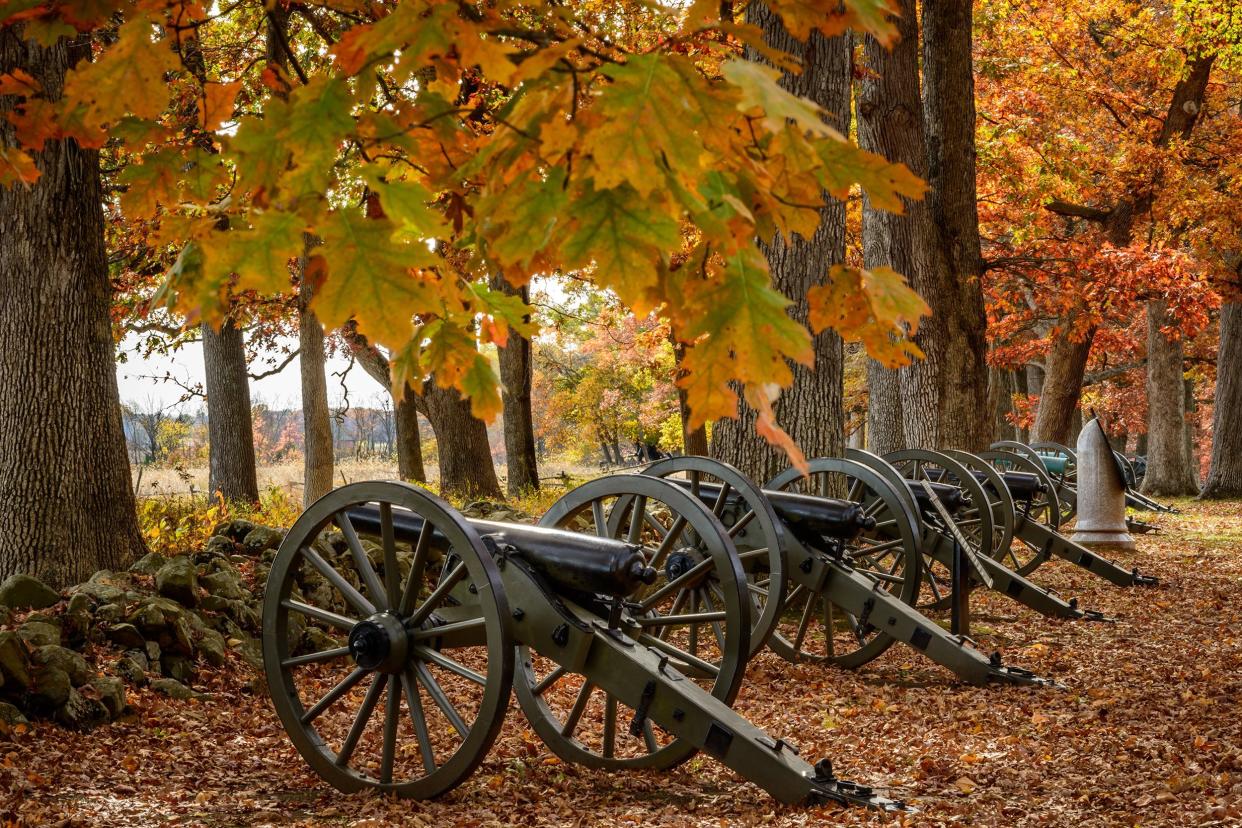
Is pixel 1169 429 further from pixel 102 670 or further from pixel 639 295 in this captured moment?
pixel 639 295

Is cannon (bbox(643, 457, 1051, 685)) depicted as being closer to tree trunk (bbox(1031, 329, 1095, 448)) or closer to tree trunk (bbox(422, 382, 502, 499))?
tree trunk (bbox(422, 382, 502, 499))

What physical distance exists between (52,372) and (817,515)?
14.7ft

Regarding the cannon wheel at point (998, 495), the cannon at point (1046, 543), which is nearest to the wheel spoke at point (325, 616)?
the cannon wheel at point (998, 495)

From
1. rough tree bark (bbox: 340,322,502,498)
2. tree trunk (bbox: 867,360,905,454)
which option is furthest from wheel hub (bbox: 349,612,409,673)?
rough tree bark (bbox: 340,322,502,498)

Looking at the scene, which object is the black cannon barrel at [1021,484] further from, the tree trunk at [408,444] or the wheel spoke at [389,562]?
the tree trunk at [408,444]

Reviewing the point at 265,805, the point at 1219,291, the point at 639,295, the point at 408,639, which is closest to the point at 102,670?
the point at 265,805

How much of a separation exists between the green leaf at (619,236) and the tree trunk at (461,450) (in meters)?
13.0

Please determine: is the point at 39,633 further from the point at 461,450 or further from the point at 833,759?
the point at 461,450

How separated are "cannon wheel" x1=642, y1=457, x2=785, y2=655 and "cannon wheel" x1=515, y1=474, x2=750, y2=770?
0.24 metres

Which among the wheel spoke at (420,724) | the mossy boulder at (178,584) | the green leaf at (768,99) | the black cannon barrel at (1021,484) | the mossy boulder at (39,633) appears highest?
the green leaf at (768,99)

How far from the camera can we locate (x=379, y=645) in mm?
4359

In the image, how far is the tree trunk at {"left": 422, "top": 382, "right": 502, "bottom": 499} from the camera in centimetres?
1494

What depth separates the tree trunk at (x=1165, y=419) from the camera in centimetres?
2133

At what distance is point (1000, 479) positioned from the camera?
30.0ft
